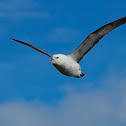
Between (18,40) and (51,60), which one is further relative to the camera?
(18,40)

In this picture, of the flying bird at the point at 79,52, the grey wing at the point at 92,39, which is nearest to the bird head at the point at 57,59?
the flying bird at the point at 79,52

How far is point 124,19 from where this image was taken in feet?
86.8

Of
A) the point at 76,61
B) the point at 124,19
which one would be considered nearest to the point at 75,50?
the point at 76,61

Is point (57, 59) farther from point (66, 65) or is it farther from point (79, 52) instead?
point (79, 52)

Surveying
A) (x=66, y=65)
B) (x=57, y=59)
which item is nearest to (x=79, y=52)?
(x=66, y=65)

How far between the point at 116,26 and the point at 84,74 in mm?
2504

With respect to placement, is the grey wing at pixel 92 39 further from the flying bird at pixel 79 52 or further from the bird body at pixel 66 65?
the bird body at pixel 66 65

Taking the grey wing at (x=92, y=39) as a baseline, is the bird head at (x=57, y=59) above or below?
below

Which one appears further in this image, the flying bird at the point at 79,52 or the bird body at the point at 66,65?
the flying bird at the point at 79,52

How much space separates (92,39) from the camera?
26.7 metres

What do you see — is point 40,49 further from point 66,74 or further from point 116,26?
point 116,26

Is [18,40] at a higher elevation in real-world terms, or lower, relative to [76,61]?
higher

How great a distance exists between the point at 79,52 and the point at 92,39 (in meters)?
0.77

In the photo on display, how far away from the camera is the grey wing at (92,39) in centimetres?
2653
